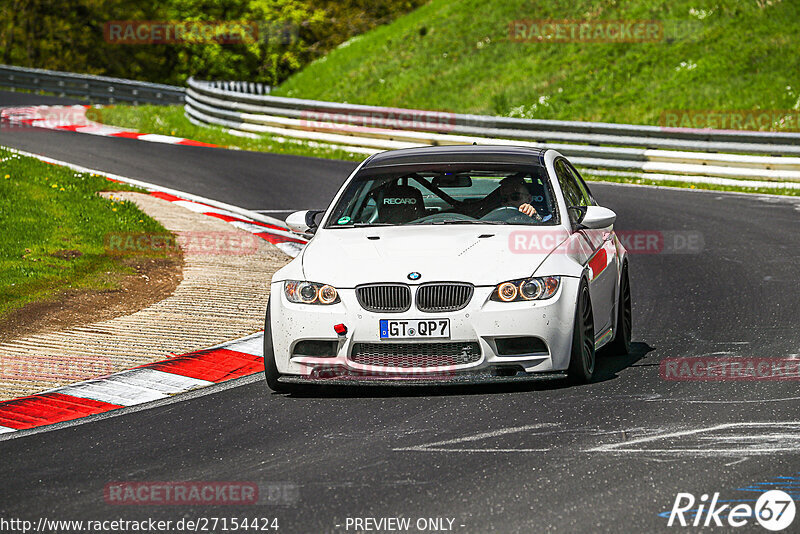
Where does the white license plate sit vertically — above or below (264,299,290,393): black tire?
above

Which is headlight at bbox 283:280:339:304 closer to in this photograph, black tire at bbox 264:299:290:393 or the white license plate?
Answer: black tire at bbox 264:299:290:393

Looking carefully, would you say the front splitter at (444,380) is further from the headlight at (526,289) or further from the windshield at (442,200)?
the windshield at (442,200)

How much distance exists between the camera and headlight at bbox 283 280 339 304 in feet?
25.0

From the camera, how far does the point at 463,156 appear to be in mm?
9047

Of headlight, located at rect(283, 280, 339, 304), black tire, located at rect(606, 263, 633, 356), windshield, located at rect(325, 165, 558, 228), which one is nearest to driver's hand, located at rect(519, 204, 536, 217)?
windshield, located at rect(325, 165, 558, 228)

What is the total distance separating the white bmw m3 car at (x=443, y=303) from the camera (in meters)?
7.42

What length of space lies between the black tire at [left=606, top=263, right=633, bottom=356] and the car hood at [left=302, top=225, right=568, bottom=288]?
104 cm

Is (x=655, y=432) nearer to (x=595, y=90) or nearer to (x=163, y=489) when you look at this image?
(x=163, y=489)

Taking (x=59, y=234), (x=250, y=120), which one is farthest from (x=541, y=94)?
(x=59, y=234)

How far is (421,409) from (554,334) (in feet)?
2.99

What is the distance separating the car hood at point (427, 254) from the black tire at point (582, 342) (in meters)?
0.37

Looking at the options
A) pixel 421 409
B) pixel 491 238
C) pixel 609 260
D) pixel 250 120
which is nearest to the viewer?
pixel 421 409

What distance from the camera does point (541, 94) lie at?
31.5 metres

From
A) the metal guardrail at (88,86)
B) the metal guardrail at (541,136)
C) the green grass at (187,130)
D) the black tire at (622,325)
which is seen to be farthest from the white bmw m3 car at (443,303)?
the metal guardrail at (88,86)
